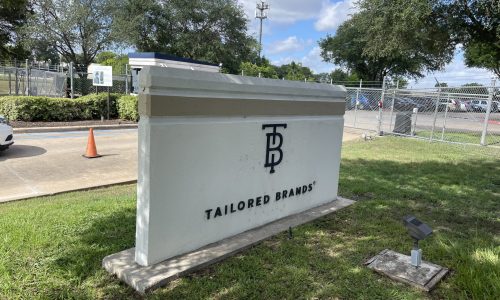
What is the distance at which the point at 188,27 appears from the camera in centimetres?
3241

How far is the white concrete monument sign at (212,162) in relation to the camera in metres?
3.21

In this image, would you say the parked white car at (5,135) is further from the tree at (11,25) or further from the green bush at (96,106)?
the tree at (11,25)

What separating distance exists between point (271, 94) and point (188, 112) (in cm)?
120

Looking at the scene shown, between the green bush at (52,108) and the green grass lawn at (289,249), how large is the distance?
951 cm

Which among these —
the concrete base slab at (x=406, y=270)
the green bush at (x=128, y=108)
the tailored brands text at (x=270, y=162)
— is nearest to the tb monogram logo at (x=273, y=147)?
the tailored brands text at (x=270, y=162)

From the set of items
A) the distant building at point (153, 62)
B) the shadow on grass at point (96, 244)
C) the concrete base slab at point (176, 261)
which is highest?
the distant building at point (153, 62)

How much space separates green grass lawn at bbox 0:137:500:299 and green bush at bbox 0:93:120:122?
374 inches

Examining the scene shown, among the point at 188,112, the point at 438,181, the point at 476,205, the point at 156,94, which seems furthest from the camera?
the point at 438,181

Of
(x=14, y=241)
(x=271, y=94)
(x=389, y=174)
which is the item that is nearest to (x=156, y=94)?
(x=271, y=94)

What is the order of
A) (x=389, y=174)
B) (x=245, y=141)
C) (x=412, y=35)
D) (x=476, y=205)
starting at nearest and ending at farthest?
(x=245, y=141)
(x=476, y=205)
(x=389, y=174)
(x=412, y=35)

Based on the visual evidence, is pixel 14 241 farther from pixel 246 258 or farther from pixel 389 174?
pixel 389 174

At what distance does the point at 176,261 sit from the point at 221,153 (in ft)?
3.59

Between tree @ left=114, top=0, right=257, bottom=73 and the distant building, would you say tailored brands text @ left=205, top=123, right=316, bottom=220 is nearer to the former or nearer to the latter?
the distant building

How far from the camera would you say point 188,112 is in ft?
11.1
